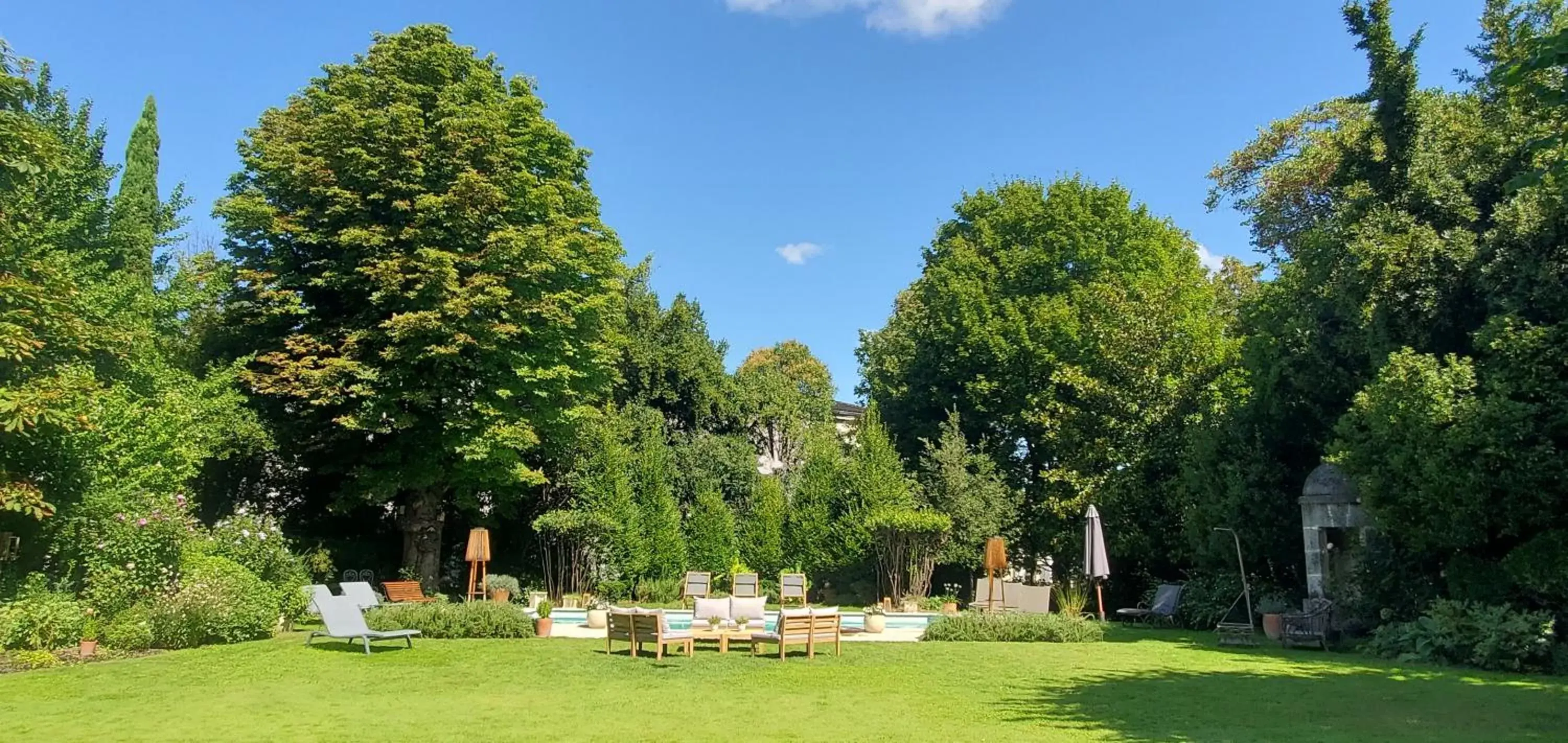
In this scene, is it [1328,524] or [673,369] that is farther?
[673,369]

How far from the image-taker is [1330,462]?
15258 mm

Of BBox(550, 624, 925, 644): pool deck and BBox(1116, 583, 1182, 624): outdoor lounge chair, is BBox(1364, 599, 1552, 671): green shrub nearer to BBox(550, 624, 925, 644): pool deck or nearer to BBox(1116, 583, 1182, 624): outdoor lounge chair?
BBox(1116, 583, 1182, 624): outdoor lounge chair

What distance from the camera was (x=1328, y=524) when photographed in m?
15.8

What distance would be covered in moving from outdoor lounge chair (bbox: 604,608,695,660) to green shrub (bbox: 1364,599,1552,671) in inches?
385

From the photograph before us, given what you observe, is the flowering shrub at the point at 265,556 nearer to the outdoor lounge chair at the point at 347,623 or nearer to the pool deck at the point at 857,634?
the outdoor lounge chair at the point at 347,623

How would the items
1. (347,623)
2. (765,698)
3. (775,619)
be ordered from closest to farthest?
(765,698), (347,623), (775,619)

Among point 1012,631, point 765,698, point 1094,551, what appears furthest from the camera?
point 1094,551

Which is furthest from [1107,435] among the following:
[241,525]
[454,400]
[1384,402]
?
[241,525]

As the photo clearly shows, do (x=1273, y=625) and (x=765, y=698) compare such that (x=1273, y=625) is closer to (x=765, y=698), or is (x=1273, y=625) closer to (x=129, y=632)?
(x=765, y=698)

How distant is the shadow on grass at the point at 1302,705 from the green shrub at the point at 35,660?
1122 centimetres

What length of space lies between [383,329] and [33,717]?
12.8 metres

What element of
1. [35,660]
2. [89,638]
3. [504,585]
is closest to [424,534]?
[504,585]

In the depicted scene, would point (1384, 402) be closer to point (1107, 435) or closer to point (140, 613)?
point (1107, 435)

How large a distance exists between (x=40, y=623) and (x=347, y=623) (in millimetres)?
3633
